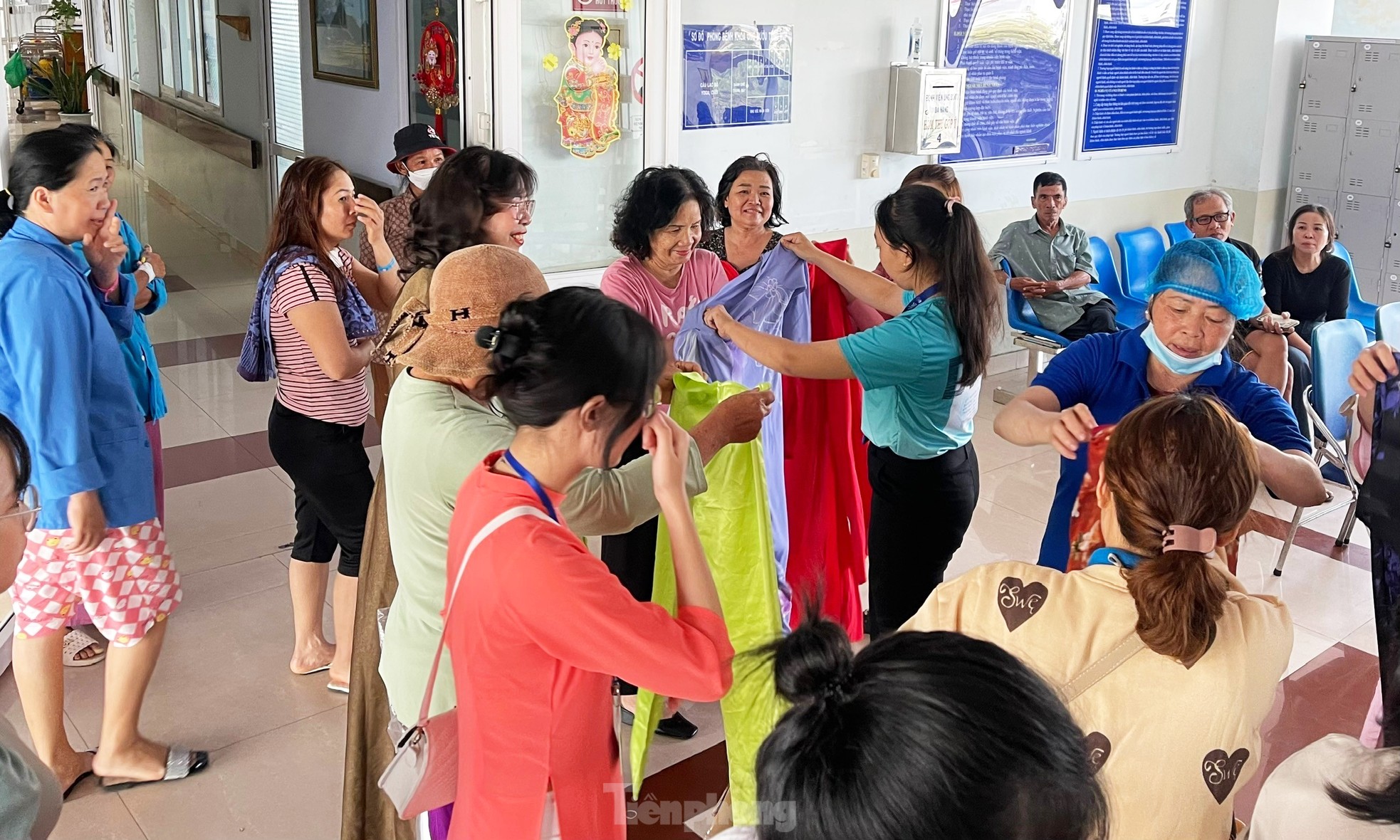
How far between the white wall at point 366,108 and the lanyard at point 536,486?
5.12 metres

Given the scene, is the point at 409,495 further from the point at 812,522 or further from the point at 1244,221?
the point at 1244,221

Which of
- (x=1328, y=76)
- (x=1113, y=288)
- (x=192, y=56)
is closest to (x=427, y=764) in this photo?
(x=1113, y=288)

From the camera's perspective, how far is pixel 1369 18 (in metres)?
8.46

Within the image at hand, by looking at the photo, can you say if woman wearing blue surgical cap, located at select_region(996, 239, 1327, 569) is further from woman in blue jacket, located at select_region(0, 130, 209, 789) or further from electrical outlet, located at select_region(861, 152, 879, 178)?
electrical outlet, located at select_region(861, 152, 879, 178)

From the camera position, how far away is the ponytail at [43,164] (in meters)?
2.72

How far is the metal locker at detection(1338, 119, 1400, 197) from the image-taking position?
25.7ft

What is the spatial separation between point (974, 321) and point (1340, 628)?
7.77 ft

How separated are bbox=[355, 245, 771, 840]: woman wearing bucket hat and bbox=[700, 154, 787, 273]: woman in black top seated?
1885 millimetres

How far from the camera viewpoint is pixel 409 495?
1905mm

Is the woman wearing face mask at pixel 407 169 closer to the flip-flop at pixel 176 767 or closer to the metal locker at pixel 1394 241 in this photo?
the flip-flop at pixel 176 767

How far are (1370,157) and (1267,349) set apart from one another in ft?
12.0

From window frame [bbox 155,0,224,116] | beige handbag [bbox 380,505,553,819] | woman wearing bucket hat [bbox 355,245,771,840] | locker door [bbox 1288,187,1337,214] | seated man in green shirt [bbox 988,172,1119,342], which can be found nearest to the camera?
beige handbag [bbox 380,505,553,819]

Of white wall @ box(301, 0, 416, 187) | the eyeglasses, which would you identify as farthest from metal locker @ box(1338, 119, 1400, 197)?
the eyeglasses

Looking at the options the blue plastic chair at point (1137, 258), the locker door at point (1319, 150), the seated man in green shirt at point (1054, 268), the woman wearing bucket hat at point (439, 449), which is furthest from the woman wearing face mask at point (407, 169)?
the locker door at point (1319, 150)
